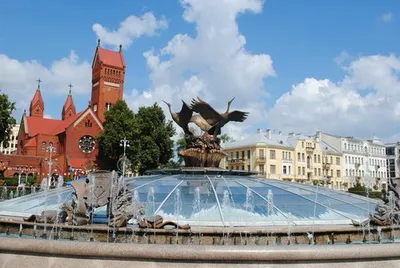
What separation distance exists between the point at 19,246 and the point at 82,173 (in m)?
50.4

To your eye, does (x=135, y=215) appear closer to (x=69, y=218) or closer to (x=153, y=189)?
(x=69, y=218)

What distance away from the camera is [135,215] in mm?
7922

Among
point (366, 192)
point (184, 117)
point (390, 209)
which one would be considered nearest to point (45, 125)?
point (366, 192)

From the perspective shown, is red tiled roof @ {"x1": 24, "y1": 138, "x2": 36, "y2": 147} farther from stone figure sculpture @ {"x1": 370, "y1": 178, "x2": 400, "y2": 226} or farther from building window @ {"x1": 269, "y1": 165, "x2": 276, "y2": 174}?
stone figure sculpture @ {"x1": 370, "y1": 178, "x2": 400, "y2": 226}

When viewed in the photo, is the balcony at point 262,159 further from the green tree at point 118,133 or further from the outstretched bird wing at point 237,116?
the outstretched bird wing at point 237,116

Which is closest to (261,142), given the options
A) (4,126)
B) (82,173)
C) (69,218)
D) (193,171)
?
(82,173)

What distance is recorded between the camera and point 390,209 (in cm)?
870

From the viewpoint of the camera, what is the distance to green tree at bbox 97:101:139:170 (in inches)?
1860

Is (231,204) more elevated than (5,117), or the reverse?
(5,117)

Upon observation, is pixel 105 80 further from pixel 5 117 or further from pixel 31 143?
pixel 5 117

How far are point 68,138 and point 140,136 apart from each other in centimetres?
1377

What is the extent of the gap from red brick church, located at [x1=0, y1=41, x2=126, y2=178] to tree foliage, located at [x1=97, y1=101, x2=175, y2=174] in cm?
611

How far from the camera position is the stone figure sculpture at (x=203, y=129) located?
15.5m

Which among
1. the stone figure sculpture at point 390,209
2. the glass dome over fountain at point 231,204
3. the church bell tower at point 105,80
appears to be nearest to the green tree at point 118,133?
the church bell tower at point 105,80
